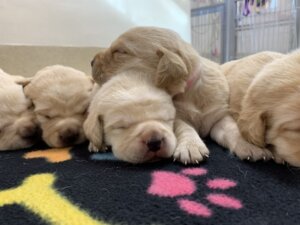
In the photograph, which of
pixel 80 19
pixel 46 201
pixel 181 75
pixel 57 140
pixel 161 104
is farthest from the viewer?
pixel 80 19

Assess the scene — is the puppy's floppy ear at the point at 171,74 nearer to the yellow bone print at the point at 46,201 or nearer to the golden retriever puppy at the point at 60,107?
the golden retriever puppy at the point at 60,107

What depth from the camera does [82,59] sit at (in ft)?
10.2

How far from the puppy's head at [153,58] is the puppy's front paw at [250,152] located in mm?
341

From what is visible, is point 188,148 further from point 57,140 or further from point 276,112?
point 57,140

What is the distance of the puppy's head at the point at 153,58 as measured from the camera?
1.44 meters

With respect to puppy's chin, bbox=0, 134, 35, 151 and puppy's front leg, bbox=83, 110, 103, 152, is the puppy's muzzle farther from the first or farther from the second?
puppy's front leg, bbox=83, 110, 103, 152

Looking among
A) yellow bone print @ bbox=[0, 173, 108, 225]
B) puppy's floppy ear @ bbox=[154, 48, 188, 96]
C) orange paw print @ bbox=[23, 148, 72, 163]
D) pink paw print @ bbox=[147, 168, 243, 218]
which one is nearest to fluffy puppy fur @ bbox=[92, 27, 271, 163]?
puppy's floppy ear @ bbox=[154, 48, 188, 96]

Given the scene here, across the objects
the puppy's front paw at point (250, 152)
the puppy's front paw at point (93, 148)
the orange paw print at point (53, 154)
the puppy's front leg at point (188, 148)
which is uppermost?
the puppy's front leg at point (188, 148)

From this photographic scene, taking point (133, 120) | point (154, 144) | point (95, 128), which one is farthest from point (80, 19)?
point (154, 144)

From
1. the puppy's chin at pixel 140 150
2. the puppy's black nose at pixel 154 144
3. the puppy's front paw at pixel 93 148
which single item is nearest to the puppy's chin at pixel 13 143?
the puppy's front paw at pixel 93 148

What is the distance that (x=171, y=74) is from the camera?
1424 mm

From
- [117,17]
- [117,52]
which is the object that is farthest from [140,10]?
[117,52]

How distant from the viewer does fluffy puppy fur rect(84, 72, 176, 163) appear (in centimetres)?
121

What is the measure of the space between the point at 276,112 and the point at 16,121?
112cm
